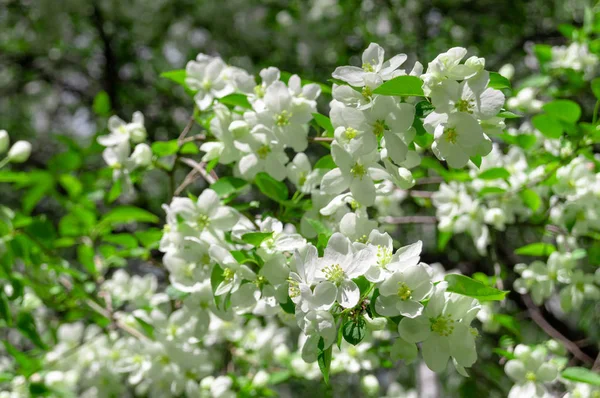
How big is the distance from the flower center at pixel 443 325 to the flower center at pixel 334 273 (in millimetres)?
191

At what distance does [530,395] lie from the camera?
5.07 ft

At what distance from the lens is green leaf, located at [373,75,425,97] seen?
3.29ft

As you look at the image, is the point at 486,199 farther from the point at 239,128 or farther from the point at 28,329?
the point at 28,329

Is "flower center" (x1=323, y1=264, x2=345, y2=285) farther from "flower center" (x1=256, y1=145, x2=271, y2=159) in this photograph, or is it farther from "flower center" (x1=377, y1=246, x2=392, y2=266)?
"flower center" (x1=256, y1=145, x2=271, y2=159)

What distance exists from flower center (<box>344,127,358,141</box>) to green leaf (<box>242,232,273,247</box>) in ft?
0.79

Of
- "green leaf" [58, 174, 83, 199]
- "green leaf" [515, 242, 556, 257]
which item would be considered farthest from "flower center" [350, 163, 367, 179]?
"green leaf" [58, 174, 83, 199]

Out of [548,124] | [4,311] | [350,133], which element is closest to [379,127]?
[350,133]

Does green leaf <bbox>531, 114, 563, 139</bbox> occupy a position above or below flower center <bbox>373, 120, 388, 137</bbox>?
below

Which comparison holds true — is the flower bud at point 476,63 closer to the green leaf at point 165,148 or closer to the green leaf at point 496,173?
the green leaf at point 496,173

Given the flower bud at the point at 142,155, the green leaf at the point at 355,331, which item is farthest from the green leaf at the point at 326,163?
the flower bud at the point at 142,155

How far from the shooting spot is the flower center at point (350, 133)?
1.13 metres

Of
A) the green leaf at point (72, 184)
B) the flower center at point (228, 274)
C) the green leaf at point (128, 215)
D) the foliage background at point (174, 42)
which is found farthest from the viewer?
the foliage background at point (174, 42)

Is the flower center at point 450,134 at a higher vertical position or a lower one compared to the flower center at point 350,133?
higher

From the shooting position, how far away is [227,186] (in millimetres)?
1408
